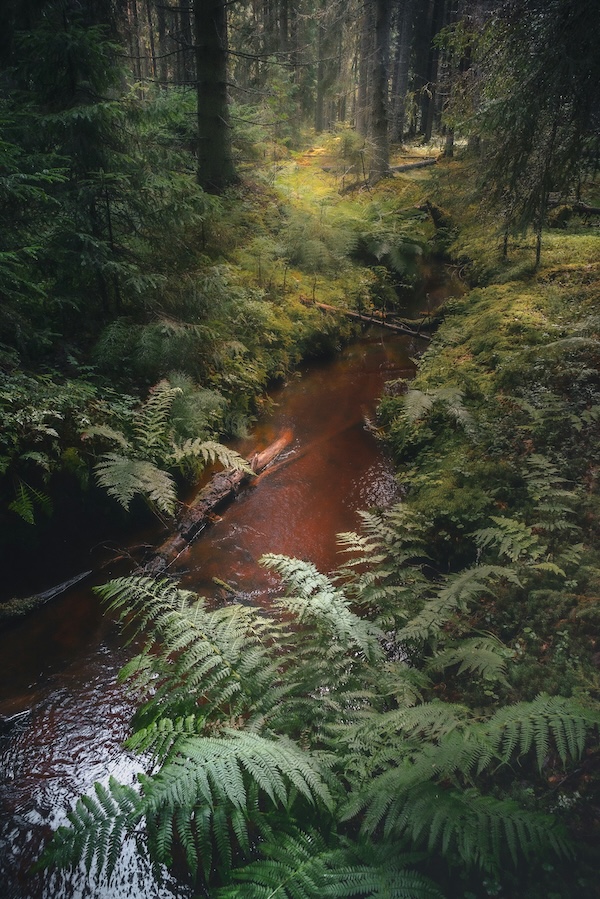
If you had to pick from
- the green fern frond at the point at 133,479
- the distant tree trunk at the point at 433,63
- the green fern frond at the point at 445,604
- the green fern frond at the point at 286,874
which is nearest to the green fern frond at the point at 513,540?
the green fern frond at the point at 445,604

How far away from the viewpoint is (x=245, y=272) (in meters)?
10.2

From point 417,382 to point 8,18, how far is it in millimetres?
7560

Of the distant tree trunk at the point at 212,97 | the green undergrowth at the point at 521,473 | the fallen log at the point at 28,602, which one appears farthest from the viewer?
the distant tree trunk at the point at 212,97

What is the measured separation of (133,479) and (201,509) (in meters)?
1.15

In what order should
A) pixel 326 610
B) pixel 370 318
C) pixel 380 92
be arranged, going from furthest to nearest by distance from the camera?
1. pixel 380 92
2. pixel 370 318
3. pixel 326 610

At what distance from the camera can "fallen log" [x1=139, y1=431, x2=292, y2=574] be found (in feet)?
16.7

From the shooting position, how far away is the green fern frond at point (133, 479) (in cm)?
471

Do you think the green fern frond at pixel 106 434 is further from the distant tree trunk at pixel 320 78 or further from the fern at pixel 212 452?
the distant tree trunk at pixel 320 78

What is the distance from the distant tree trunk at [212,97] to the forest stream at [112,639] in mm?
6050

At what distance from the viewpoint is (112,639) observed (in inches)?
168

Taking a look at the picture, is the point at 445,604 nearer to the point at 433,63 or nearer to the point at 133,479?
the point at 133,479

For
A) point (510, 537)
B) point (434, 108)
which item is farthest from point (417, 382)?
point (434, 108)

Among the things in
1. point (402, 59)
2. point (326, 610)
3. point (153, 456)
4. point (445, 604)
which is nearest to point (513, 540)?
point (445, 604)

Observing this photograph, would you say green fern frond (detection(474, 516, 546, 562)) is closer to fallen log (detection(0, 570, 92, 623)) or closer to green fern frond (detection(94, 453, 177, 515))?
green fern frond (detection(94, 453, 177, 515))
